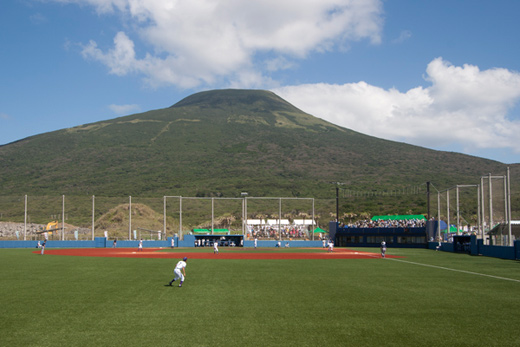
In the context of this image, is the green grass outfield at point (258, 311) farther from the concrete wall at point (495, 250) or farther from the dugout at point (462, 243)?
the dugout at point (462, 243)

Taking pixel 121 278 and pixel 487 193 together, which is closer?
pixel 121 278

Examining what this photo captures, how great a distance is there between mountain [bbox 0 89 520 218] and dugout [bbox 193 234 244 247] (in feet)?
156

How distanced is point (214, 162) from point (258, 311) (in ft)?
453

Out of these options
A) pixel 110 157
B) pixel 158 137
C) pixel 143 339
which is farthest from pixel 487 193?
Result: pixel 158 137

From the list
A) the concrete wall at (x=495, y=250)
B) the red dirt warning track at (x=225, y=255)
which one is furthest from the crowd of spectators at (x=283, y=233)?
the concrete wall at (x=495, y=250)

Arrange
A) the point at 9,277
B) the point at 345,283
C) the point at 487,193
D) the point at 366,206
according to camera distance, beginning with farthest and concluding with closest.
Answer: the point at 366,206, the point at 487,193, the point at 9,277, the point at 345,283

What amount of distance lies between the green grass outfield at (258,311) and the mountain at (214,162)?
9397 centimetres

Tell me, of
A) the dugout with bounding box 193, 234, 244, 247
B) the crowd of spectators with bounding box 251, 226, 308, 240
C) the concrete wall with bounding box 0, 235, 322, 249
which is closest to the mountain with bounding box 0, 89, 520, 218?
the crowd of spectators with bounding box 251, 226, 308, 240

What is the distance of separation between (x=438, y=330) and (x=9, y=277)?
1848 centimetres

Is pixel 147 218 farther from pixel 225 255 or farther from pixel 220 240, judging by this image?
pixel 225 255

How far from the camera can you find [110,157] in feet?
504

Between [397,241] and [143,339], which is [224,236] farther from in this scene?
[143,339]

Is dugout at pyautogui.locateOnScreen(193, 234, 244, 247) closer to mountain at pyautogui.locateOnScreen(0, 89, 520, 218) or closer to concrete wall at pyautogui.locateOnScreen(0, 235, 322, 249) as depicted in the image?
concrete wall at pyautogui.locateOnScreen(0, 235, 322, 249)

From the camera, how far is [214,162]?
150 metres
